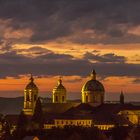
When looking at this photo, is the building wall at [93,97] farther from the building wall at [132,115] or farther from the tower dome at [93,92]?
the building wall at [132,115]

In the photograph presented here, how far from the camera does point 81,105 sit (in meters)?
154

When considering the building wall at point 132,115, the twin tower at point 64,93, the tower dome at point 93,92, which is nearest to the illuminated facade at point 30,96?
the twin tower at point 64,93

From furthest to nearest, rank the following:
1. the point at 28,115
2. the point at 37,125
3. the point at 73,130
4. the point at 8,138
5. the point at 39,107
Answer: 1. the point at 28,115
2. the point at 39,107
3. the point at 37,125
4. the point at 73,130
5. the point at 8,138

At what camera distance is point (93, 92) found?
520 feet

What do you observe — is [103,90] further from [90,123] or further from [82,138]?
[82,138]

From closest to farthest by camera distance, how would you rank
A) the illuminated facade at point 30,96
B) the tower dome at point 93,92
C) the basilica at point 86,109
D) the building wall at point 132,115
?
the basilica at point 86,109 → the building wall at point 132,115 → the illuminated facade at point 30,96 → the tower dome at point 93,92

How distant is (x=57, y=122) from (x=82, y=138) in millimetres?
44005

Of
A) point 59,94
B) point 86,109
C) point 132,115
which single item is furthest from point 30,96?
point 132,115

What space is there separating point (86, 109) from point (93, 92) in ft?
23.4

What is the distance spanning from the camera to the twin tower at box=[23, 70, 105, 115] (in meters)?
156

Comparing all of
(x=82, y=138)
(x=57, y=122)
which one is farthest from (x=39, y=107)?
(x=82, y=138)

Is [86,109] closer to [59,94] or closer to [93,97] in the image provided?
[93,97]

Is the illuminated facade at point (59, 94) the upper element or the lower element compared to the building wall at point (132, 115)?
upper

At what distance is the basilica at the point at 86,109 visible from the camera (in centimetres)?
14225
